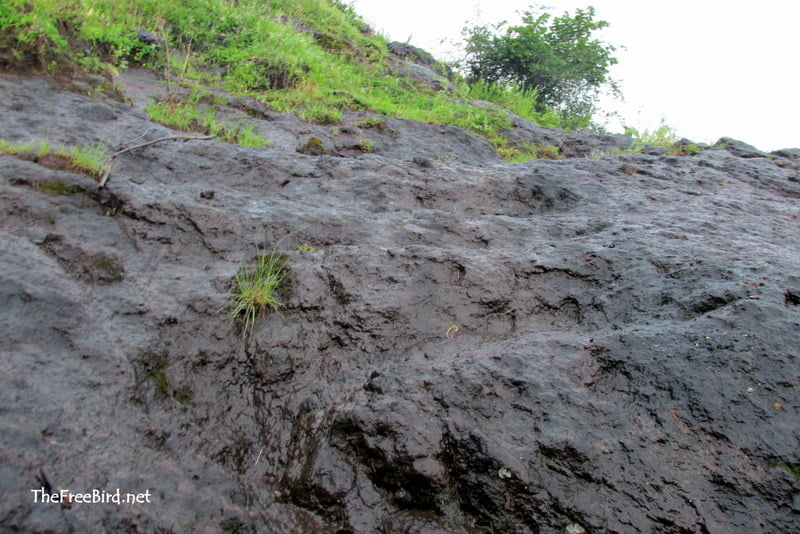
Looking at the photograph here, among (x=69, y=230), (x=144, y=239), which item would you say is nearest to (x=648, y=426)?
(x=144, y=239)

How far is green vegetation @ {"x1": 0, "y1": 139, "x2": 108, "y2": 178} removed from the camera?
320 cm

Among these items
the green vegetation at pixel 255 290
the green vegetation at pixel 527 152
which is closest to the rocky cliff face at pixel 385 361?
the green vegetation at pixel 255 290

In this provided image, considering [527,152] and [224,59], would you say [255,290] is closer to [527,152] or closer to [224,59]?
[527,152]

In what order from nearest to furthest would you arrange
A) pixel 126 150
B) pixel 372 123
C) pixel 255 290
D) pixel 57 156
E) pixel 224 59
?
pixel 255 290, pixel 57 156, pixel 126 150, pixel 372 123, pixel 224 59

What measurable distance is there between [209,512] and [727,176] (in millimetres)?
5155

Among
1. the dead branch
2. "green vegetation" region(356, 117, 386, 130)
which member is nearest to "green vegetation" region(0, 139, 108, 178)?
the dead branch

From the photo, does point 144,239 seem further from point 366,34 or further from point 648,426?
point 366,34

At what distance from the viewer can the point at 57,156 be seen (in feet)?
10.7

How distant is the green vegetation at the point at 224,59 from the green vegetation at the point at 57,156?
1572 millimetres

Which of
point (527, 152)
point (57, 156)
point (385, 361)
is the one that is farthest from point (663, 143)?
point (57, 156)

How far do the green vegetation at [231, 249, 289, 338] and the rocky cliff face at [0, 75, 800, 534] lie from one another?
0.06 metres

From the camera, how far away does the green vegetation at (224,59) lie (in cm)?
480

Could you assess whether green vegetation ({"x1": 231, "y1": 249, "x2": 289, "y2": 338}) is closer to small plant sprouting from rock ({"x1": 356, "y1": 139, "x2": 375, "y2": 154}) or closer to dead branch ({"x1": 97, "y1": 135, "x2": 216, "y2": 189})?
dead branch ({"x1": 97, "y1": 135, "x2": 216, "y2": 189})

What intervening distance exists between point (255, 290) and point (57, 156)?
6.01ft
